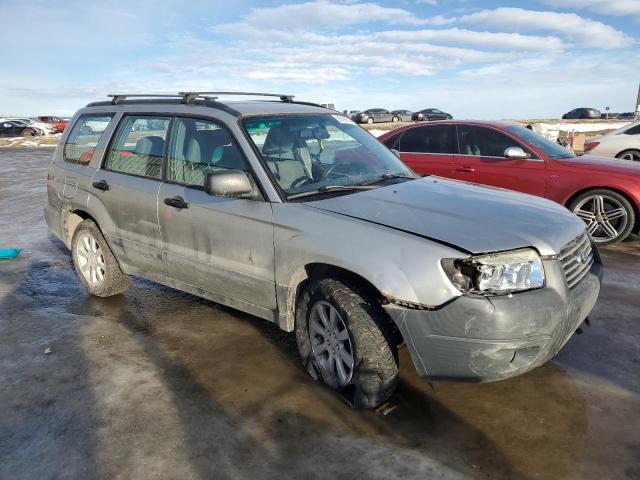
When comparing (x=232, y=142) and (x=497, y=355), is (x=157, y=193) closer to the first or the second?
(x=232, y=142)

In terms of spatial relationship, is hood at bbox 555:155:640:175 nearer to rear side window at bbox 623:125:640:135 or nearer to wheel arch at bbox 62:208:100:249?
rear side window at bbox 623:125:640:135

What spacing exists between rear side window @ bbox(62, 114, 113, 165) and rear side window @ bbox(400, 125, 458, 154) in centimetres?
450

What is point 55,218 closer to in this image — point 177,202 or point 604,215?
point 177,202

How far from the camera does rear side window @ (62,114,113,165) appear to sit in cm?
500

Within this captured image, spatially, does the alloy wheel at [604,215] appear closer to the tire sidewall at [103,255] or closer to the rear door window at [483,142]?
the rear door window at [483,142]

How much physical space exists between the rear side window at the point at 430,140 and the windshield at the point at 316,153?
3270mm

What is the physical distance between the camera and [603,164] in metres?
6.64

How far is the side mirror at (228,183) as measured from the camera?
131 inches

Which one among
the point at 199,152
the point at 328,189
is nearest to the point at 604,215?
the point at 328,189

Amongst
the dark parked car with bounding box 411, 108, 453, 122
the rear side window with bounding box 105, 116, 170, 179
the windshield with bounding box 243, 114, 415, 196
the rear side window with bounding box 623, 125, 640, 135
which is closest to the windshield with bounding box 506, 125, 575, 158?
the windshield with bounding box 243, 114, 415, 196

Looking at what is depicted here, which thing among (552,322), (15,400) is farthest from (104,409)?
(552,322)

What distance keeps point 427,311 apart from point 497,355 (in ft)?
1.41

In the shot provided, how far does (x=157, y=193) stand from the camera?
4.15 meters

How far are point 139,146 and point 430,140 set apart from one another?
15.0ft
